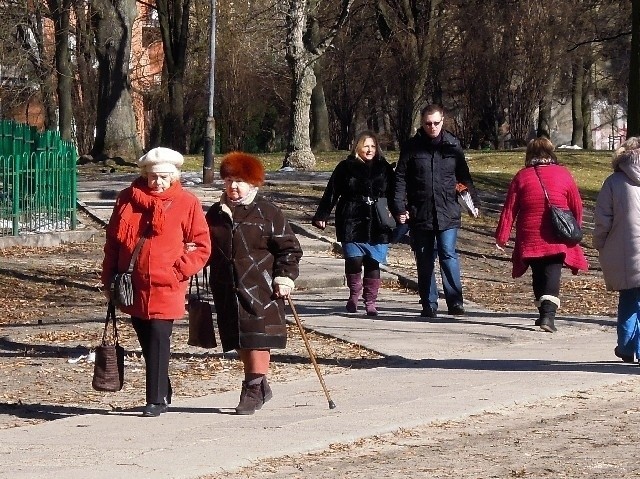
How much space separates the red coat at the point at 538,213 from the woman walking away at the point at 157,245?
4119 mm

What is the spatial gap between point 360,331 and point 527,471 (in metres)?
4.73

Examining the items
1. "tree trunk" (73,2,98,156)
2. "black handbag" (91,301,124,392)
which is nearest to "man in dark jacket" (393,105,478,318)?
"black handbag" (91,301,124,392)

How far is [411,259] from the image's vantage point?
17.1 metres

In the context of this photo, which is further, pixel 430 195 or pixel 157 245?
pixel 430 195

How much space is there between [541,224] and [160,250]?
4479 mm

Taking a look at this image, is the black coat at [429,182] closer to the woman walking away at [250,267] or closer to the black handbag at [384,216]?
the black handbag at [384,216]

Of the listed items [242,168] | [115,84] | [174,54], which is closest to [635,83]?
[115,84]

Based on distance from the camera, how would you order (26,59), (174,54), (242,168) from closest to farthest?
(242,168) < (26,59) < (174,54)

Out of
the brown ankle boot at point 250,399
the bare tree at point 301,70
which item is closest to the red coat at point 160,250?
the brown ankle boot at point 250,399

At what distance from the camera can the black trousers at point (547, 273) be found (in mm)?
11086

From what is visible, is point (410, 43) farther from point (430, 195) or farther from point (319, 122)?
point (430, 195)

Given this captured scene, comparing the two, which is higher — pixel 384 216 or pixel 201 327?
pixel 384 216

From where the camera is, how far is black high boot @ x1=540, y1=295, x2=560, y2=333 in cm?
1112

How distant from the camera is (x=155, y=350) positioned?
7.75 m
